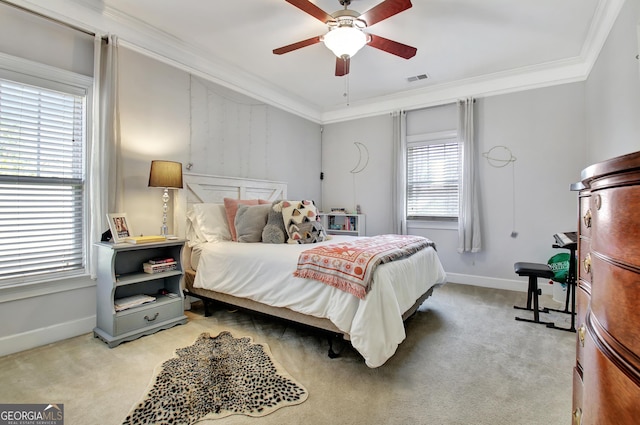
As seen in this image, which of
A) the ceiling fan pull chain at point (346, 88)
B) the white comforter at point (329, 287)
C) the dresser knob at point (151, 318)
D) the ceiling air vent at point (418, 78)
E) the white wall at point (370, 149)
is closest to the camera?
the white comforter at point (329, 287)

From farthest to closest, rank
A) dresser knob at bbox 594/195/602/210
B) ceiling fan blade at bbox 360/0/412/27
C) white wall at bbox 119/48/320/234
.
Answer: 1. white wall at bbox 119/48/320/234
2. ceiling fan blade at bbox 360/0/412/27
3. dresser knob at bbox 594/195/602/210

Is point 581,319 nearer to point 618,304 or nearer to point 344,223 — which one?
point 618,304

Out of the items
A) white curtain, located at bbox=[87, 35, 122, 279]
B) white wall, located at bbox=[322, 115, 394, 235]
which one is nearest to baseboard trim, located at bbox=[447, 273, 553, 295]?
white wall, located at bbox=[322, 115, 394, 235]

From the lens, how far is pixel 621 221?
0.62 meters

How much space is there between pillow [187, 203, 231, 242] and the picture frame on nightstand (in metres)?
0.72

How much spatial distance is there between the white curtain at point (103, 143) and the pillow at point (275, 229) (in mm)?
1384

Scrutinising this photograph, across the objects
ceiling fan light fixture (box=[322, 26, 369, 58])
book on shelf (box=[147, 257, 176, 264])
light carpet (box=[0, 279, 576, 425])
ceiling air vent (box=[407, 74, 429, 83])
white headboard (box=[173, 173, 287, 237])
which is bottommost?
light carpet (box=[0, 279, 576, 425])

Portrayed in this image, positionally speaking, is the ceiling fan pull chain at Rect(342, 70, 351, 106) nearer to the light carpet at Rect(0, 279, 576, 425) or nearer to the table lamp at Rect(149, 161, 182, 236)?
the table lamp at Rect(149, 161, 182, 236)

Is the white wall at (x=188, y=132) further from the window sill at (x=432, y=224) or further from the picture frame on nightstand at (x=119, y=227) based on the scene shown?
the window sill at (x=432, y=224)

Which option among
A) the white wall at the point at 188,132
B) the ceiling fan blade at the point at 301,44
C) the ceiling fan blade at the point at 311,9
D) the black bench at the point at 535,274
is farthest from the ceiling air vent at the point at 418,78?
the black bench at the point at 535,274

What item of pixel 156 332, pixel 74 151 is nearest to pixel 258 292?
pixel 156 332

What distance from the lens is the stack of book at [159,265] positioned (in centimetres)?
276

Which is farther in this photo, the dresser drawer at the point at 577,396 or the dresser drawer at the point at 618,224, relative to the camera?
the dresser drawer at the point at 577,396

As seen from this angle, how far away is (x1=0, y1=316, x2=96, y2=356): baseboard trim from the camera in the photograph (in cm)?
228
